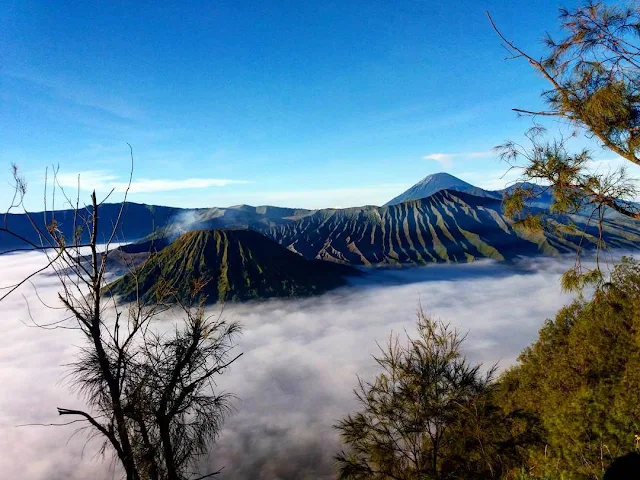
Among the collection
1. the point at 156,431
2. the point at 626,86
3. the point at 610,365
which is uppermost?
the point at 626,86

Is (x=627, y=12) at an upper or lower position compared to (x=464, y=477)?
upper

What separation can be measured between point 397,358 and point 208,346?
10856 millimetres

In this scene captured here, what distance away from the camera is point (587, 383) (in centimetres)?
2211

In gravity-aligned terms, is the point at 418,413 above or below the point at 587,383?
above

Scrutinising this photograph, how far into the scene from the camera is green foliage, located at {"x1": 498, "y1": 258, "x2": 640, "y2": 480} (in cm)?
1316

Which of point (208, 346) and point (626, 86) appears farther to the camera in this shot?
point (208, 346)

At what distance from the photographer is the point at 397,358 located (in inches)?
629

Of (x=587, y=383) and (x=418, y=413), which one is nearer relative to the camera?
(x=418, y=413)

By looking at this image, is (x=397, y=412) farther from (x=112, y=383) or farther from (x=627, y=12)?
(x=627, y=12)

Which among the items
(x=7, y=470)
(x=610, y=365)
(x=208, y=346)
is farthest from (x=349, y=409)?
(x=208, y=346)

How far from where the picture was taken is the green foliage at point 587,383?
518 inches

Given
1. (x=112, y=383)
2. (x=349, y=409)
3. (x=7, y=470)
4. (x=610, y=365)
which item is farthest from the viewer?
(x=349, y=409)

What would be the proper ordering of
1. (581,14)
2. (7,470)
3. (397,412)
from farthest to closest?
(7,470)
(397,412)
(581,14)

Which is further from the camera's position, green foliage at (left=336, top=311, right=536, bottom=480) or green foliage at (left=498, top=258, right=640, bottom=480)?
green foliage at (left=336, top=311, right=536, bottom=480)
